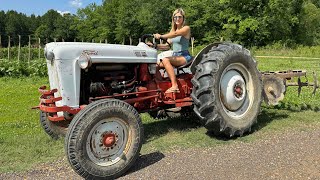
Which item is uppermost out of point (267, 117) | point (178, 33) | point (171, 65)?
point (178, 33)

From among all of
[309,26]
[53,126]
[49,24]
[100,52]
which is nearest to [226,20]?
[309,26]

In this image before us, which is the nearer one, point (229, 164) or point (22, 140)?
point (229, 164)

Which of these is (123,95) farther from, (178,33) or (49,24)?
(49,24)

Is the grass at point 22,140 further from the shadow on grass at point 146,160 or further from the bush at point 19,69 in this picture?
the bush at point 19,69

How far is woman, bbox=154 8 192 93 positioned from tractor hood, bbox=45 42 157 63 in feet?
0.99

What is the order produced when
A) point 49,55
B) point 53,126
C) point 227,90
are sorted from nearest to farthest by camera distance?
point 49,55
point 53,126
point 227,90

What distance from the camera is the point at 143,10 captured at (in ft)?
218

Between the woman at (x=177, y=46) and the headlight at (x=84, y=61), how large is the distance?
1.43 meters

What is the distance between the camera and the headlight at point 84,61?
15.3 feet

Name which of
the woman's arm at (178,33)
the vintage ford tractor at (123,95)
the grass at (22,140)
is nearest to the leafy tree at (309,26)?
the grass at (22,140)

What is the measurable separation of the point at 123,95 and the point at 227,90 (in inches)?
65.4

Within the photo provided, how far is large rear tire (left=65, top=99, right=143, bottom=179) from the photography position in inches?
164

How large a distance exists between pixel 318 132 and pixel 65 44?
4.07m

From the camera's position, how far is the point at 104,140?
445 cm
